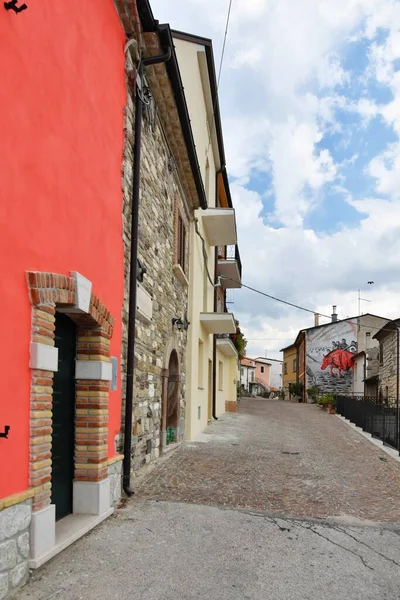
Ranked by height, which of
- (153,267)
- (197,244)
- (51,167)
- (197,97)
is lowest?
(153,267)

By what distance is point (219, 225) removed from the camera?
14.6 metres

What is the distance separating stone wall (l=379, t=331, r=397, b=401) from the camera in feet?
94.4

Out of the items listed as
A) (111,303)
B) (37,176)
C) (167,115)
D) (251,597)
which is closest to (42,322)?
(37,176)

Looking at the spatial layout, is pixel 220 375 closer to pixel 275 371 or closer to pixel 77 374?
pixel 77 374

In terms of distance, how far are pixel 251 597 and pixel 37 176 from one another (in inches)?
133

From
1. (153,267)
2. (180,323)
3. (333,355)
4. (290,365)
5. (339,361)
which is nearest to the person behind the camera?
(153,267)

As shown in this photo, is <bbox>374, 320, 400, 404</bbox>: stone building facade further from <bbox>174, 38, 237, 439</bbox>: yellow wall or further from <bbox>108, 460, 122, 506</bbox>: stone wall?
<bbox>108, 460, 122, 506</bbox>: stone wall

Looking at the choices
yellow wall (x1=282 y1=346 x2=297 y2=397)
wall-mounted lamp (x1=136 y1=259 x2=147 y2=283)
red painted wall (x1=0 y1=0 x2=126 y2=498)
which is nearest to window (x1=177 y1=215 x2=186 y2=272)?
wall-mounted lamp (x1=136 y1=259 x2=147 y2=283)

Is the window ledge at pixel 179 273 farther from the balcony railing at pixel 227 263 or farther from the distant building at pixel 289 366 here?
the distant building at pixel 289 366

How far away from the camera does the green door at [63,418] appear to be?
4840 millimetres

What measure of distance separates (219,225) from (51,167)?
10659 mm

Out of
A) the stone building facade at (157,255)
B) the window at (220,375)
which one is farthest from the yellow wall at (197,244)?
the window at (220,375)

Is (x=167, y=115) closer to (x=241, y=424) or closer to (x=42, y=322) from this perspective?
(x=42, y=322)

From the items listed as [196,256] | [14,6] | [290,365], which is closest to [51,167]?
[14,6]
